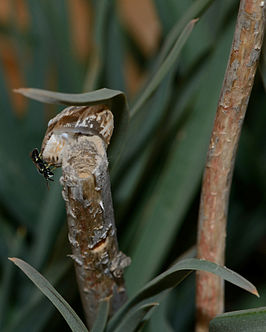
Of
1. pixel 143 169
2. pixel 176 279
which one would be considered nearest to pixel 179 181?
pixel 143 169

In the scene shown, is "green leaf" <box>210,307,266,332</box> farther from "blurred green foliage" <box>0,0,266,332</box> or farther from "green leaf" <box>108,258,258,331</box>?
"blurred green foliage" <box>0,0,266,332</box>

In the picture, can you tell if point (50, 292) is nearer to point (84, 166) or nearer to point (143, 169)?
point (84, 166)

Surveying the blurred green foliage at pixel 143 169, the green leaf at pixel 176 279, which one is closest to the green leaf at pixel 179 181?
the blurred green foliage at pixel 143 169

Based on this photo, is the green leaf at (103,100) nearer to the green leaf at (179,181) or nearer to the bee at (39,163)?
the bee at (39,163)

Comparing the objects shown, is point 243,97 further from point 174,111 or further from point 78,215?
point 174,111

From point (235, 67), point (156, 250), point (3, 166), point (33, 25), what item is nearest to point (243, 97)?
point (235, 67)

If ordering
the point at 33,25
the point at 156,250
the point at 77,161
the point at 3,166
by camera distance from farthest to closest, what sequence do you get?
the point at 33,25
the point at 3,166
the point at 156,250
the point at 77,161

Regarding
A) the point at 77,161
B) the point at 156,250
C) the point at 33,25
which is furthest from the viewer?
the point at 33,25
